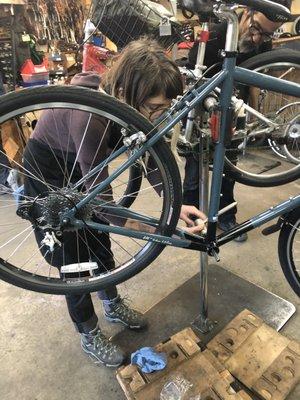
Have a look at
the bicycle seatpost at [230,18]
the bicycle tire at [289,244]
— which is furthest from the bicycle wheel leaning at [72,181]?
the bicycle tire at [289,244]

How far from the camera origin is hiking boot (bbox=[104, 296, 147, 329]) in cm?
144

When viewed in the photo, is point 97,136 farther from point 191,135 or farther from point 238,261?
point 238,261

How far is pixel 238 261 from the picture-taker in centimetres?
181

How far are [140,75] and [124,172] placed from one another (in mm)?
301

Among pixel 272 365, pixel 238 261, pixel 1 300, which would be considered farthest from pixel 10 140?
pixel 272 365

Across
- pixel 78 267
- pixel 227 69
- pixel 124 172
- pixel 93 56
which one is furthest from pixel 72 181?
pixel 93 56

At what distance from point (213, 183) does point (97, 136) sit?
1.19 feet

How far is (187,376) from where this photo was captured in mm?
1143

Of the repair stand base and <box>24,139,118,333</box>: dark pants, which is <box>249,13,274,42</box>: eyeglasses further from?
the repair stand base

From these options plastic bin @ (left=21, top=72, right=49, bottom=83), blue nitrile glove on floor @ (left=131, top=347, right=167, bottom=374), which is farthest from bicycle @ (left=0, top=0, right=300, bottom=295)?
plastic bin @ (left=21, top=72, right=49, bottom=83)

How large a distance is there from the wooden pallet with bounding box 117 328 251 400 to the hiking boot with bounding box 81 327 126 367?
0.12 m

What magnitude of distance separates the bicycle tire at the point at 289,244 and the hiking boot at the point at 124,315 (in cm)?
65

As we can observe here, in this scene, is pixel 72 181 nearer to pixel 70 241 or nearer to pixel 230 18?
pixel 70 241

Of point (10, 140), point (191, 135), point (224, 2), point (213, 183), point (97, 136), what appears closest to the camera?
point (224, 2)
